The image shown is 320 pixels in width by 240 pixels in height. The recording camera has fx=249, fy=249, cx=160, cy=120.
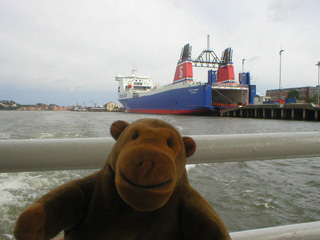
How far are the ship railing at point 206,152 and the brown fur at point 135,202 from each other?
19 cm

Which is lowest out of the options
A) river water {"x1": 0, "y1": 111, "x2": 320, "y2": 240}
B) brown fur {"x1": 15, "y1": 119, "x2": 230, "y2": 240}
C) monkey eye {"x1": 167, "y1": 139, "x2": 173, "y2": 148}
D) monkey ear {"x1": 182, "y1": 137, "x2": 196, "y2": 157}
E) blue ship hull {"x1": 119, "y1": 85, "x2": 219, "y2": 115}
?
river water {"x1": 0, "y1": 111, "x2": 320, "y2": 240}

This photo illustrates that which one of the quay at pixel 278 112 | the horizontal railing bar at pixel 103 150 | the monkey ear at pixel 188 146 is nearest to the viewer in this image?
the monkey ear at pixel 188 146

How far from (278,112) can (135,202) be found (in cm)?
2428

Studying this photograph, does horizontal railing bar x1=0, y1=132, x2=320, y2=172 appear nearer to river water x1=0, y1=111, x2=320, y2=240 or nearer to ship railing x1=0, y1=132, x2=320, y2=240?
ship railing x1=0, y1=132, x2=320, y2=240

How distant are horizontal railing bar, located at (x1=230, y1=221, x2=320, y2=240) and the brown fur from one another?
34cm

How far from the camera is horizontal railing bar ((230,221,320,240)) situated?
0.78m

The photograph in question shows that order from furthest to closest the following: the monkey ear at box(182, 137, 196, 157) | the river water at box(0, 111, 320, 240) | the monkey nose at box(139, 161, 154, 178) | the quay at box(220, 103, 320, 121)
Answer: the quay at box(220, 103, 320, 121), the river water at box(0, 111, 320, 240), the monkey ear at box(182, 137, 196, 157), the monkey nose at box(139, 161, 154, 178)

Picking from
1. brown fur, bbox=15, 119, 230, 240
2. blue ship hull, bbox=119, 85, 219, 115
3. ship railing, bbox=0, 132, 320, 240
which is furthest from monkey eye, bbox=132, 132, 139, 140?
blue ship hull, bbox=119, 85, 219, 115

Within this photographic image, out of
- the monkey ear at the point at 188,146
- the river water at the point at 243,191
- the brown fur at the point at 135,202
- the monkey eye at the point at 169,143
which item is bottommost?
the river water at the point at 243,191

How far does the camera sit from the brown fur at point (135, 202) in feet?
1.43

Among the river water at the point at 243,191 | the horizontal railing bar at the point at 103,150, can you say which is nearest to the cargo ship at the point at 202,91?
the river water at the point at 243,191

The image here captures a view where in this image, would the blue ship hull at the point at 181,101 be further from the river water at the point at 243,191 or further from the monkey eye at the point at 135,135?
the monkey eye at the point at 135,135

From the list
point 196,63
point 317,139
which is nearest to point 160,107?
point 196,63

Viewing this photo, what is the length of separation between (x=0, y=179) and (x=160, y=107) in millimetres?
27417
